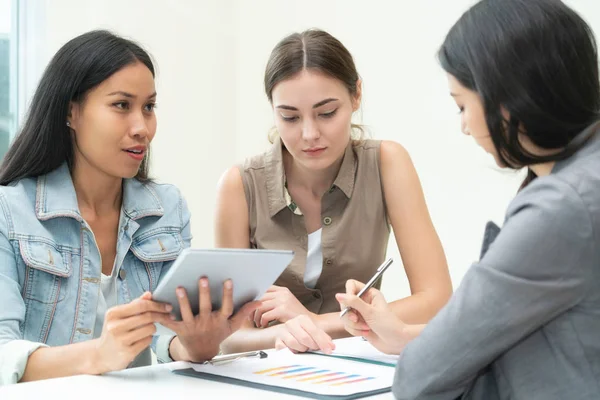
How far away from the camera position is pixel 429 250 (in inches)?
71.5

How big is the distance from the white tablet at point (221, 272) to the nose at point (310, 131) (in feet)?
1.90

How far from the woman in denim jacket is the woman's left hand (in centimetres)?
24

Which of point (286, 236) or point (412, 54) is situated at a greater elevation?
point (412, 54)

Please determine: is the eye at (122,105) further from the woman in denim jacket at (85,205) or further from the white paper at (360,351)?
the white paper at (360,351)

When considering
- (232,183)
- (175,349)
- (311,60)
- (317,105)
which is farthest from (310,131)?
(175,349)

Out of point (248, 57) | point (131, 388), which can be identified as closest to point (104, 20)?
point (248, 57)

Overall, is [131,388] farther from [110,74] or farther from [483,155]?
[483,155]

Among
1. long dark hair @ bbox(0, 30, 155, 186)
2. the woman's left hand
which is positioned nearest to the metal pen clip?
the woman's left hand

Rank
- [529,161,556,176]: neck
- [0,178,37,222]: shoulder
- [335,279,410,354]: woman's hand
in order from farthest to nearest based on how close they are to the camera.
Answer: [0,178,37,222]: shoulder < [335,279,410,354]: woman's hand < [529,161,556,176]: neck

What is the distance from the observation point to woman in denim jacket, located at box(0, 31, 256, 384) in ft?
4.81

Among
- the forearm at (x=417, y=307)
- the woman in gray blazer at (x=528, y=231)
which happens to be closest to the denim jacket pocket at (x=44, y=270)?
the forearm at (x=417, y=307)

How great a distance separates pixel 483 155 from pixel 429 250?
0.89 meters

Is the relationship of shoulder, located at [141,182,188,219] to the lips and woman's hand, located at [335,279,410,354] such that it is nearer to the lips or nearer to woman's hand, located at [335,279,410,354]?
the lips

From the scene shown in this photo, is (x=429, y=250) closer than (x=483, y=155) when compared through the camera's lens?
Yes
